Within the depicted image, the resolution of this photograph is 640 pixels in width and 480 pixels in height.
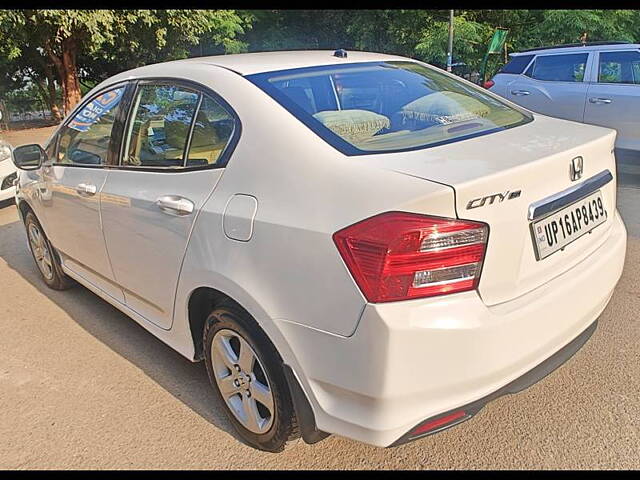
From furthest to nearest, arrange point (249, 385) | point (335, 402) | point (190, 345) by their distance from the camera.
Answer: point (190, 345) < point (249, 385) < point (335, 402)

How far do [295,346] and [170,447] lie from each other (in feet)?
3.04

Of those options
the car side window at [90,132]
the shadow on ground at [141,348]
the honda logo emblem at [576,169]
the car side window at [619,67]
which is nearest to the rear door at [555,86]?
the car side window at [619,67]

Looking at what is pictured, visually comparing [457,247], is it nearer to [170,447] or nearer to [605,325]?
[170,447]

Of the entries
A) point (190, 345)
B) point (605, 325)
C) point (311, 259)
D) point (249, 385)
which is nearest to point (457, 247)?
point (311, 259)

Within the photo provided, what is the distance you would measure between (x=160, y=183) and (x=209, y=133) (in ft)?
1.13

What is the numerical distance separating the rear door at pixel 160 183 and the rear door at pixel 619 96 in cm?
642

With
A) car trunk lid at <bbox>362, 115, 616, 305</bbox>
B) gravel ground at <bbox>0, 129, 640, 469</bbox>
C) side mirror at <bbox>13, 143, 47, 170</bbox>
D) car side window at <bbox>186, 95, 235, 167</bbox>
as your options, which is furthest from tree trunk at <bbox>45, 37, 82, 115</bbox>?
car trunk lid at <bbox>362, 115, 616, 305</bbox>

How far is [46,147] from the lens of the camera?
12.0ft

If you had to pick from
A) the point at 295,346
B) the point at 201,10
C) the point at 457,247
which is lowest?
the point at 295,346

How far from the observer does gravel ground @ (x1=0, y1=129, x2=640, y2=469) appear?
7.14 ft

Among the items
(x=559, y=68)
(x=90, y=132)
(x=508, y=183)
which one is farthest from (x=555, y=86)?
(x=508, y=183)

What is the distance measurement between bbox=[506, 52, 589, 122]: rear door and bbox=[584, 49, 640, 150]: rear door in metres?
0.18

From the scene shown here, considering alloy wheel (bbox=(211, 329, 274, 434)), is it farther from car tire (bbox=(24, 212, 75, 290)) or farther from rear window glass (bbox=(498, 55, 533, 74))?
rear window glass (bbox=(498, 55, 533, 74))

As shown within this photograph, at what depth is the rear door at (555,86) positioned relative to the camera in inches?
291
